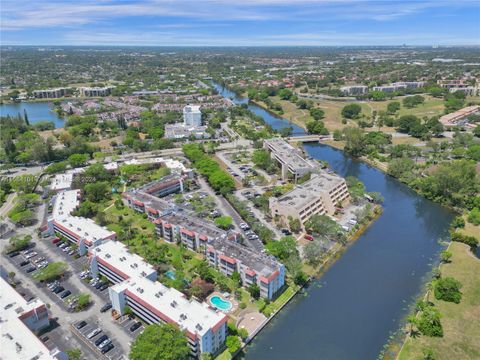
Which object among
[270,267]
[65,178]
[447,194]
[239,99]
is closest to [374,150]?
[447,194]

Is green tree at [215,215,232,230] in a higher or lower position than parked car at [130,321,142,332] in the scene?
higher

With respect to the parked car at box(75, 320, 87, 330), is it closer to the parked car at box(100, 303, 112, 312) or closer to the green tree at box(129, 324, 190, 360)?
the parked car at box(100, 303, 112, 312)

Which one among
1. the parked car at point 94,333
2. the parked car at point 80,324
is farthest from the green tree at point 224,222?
the parked car at point 80,324

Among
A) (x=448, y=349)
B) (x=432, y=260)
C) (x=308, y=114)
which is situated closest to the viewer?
(x=448, y=349)

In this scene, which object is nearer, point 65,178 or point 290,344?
point 290,344

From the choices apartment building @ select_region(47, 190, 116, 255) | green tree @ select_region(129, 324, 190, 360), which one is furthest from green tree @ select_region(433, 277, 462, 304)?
apartment building @ select_region(47, 190, 116, 255)

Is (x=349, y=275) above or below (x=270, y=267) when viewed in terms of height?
below

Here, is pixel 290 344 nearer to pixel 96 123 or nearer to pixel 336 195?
pixel 336 195

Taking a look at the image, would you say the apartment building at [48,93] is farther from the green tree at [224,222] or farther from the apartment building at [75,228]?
the green tree at [224,222]
